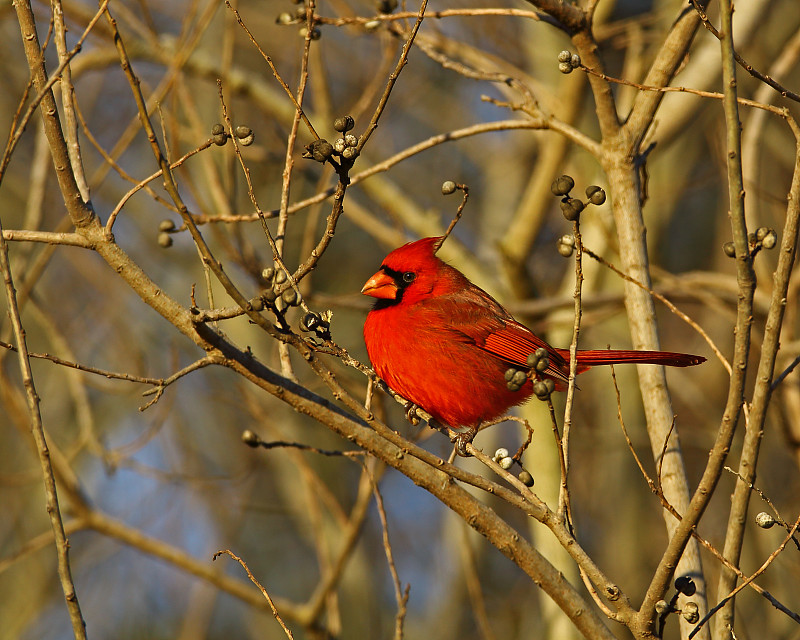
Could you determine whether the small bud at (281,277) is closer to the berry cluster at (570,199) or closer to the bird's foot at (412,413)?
the berry cluster at (570,199)

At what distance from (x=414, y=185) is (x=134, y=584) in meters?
4.92

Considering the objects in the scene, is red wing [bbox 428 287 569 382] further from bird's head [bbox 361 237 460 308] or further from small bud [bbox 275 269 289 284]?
small bud [bbox 275 269 289 284]

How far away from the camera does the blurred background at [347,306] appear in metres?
4.45

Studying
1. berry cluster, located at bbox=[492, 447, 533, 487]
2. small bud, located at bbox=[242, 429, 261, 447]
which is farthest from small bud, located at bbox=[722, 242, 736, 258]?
small bud, located at bbox=[242, 429, 261, 447]

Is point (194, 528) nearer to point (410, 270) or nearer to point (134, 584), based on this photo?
point (134, 584)

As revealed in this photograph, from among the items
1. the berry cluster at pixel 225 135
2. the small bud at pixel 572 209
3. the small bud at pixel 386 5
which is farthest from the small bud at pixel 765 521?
the small bud at pixel 386 5

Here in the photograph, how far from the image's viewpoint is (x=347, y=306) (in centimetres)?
481

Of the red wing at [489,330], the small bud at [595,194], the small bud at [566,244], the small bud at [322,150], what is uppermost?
the red wing at [489,330]

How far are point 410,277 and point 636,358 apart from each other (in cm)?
111

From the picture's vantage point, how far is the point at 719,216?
9164mm

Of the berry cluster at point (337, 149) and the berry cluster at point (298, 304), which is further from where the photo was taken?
the berry cluster at point (298, 304)

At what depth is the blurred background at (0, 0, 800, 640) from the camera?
14.6 feet

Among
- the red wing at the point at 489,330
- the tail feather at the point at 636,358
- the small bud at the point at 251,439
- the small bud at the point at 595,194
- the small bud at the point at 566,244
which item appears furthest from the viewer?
the red wing at the point at 489,330

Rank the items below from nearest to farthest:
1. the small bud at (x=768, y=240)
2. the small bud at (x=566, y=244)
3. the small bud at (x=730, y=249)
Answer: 1. the small bud at (x=730, y=249)
2. the small bud at (x=768, y=240)
3. the small bud at (x=566, y=244)
